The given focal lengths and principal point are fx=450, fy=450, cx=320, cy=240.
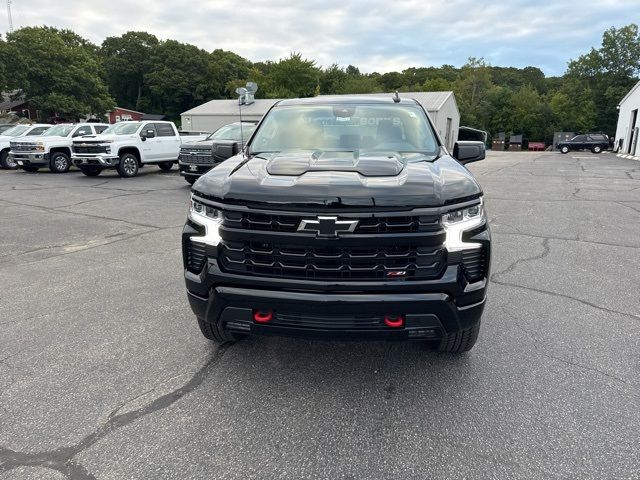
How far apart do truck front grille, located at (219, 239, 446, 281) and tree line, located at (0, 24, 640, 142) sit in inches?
2043

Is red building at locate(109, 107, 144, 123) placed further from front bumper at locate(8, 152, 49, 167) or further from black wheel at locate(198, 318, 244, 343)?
black wheel at locate(198, 318, 244, 343)

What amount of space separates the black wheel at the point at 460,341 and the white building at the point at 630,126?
4182cm

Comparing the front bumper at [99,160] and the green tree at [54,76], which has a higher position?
the green tree at [54,76]

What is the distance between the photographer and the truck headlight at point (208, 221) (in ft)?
8.84

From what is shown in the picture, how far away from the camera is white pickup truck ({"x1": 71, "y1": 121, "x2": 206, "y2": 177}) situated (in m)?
15.6

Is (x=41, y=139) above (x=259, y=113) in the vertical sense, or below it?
below

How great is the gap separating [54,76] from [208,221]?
53.3m

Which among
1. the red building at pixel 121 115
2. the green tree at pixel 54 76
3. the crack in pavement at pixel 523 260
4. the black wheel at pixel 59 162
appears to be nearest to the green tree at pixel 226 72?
the red building at pixel 121 115

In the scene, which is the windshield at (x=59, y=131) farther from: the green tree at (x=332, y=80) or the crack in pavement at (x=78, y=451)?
the green tree at (x=332, y=80)

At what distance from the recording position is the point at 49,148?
17.8m

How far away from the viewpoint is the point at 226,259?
2.69m

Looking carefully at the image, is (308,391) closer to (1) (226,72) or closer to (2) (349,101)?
(2) (349,101)

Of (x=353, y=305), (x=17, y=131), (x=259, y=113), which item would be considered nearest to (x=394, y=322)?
(x=353, y=305)

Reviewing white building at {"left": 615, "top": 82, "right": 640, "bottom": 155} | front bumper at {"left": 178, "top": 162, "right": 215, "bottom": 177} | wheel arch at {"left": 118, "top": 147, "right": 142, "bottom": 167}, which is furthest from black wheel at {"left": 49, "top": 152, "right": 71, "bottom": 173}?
white building at {"left": 615, "top": 82, "right": 640, "bottom": 155}
